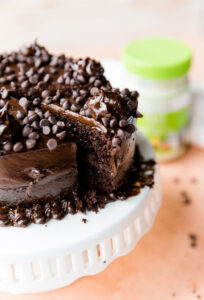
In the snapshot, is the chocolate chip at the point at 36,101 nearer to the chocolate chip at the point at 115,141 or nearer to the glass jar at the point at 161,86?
the chocolate chip at the point at 115,141

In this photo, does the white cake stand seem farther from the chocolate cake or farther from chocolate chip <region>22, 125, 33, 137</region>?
chocolate chip <region>22, 125, 33, 137</region>

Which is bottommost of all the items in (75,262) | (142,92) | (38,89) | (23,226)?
(75,262)

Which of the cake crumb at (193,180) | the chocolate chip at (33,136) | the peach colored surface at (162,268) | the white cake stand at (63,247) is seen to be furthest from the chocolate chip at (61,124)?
the cake crumb at (193,180)

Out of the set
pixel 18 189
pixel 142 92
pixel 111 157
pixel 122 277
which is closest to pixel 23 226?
pixel 18 189

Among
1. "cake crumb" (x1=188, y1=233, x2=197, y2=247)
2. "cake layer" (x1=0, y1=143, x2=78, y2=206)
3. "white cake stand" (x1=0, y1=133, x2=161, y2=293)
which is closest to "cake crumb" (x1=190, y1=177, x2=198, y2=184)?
"cake crumb" (x1=188, y1=233, x2=197, y2=247)

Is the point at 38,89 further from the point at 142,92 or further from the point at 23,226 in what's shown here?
the point at 142,92

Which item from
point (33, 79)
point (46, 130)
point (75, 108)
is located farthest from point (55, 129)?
point (33, 79)
